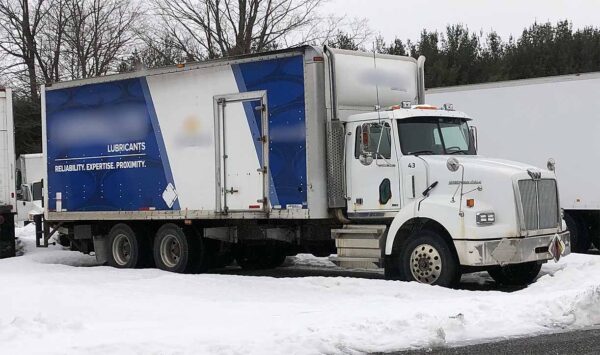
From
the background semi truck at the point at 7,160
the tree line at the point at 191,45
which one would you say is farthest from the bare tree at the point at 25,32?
the background semi truck at the point at 7,160

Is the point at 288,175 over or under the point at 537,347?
over

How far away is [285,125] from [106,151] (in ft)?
14.4

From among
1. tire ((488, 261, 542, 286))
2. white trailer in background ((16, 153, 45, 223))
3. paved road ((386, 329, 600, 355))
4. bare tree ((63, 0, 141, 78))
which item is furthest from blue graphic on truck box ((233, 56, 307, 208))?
bare tree ((63, 0, 141, 78))

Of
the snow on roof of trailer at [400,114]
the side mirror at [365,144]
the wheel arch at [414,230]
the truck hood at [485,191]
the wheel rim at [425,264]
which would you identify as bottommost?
the wheel rim at [425,264]

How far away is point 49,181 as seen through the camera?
16.9m

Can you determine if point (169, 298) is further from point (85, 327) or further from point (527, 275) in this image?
point (527, 275)

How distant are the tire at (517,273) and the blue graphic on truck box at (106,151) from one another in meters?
5.66

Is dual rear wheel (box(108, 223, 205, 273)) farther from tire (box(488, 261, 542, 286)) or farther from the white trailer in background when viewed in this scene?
the white trailer in background

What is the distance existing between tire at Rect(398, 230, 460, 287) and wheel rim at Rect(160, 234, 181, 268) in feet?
Answer: 15.6

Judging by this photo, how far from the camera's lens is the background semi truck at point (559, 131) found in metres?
17.7

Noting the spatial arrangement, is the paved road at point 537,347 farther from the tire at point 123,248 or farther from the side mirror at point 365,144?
the tire at point 123,248

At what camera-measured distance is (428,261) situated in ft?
39.1

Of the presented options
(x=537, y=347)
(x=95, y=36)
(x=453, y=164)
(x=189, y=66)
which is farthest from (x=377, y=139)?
(x=95, y=36)

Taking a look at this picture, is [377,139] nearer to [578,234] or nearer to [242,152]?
[242,152]
